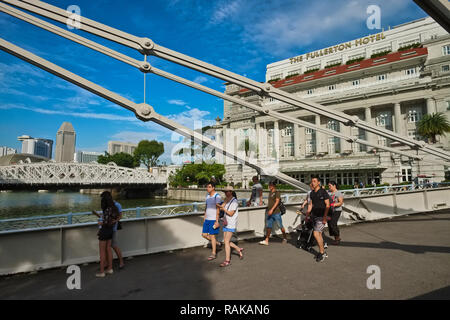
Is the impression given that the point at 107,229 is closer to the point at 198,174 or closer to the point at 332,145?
the point at 198,174

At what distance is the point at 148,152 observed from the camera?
84250 millimetres

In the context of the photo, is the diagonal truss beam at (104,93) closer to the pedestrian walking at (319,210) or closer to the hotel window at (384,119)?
the pedestrian walking at (319,210)

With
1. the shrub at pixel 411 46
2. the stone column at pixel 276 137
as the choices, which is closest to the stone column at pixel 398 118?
the shrub at pixel 411 46

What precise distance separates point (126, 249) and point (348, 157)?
40539 mm

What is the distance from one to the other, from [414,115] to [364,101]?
752 cm

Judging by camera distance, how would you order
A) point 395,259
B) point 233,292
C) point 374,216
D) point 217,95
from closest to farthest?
point 233,292 < point 395,259 < point 217,95 < point 374,216

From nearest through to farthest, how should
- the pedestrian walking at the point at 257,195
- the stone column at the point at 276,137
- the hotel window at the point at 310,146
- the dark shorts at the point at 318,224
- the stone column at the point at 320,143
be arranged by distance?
the dark shorts at the point at 318,224 < the pedestrian walking at the point at 257,195 < the stone column at the point at 320,143 < the hotel window at the point at 310,146 < the stone column at the point at 276,137

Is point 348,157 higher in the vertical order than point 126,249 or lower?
higher

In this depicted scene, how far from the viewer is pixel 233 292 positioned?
390cm

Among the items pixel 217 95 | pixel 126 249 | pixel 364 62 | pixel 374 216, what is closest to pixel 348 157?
pixel 364 62

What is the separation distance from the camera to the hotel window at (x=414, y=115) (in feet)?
126

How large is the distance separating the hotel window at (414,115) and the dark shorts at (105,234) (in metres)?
47.1

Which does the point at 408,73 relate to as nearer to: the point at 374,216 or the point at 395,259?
the point at 374,216

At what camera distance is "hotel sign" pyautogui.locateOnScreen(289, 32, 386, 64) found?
147ft
